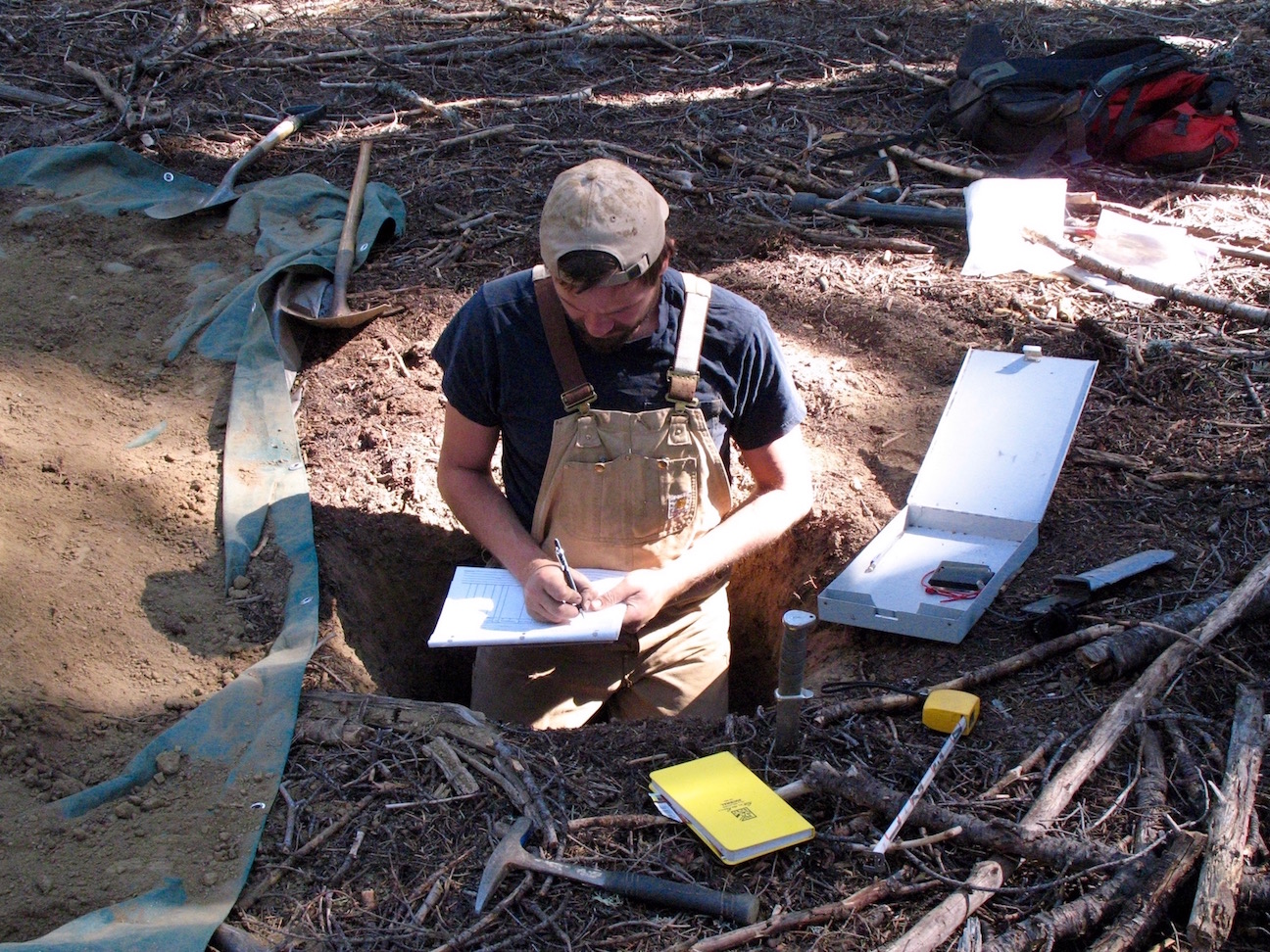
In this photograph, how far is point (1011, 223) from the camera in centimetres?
503

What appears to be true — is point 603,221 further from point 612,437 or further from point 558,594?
point 558,594

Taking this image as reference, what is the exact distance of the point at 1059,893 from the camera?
2.13m

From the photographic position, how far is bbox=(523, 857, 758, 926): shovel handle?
216cm

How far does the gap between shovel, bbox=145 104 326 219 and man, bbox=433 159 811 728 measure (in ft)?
9.48

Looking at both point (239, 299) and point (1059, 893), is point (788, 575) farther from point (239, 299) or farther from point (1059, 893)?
point (239, 299)

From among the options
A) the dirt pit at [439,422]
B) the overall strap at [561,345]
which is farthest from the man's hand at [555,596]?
the overall strap at [561,345]

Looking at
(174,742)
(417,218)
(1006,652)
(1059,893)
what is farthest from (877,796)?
(417,218)

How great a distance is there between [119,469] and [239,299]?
3.65 ft

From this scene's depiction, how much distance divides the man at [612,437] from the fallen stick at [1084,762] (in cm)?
105

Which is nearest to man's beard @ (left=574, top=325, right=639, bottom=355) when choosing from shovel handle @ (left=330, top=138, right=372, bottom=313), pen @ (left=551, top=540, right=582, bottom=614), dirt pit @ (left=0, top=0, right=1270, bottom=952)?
pen @ (left=551, top=540, right=582, bottom=614)

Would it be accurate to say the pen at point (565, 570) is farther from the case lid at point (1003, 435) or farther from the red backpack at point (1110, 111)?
the red backpack at point (1110, 111)

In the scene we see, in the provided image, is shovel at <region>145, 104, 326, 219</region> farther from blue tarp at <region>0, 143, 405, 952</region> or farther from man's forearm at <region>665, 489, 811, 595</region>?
man's forearm at <region>665, 489, 811, 595</region>

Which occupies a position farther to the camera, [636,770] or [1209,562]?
[1209,562]

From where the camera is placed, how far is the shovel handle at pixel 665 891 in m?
2.16
